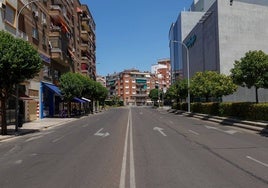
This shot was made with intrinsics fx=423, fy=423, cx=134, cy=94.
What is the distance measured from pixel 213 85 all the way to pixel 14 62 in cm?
2588

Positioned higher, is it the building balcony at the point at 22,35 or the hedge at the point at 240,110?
the building balcony at the point at 22,35

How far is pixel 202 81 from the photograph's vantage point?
4825 centimetres

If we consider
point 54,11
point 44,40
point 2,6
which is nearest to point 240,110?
point 2,6

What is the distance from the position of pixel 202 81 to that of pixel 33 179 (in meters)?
40.4

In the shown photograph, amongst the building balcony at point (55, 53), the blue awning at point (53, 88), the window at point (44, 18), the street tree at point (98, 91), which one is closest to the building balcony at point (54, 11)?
the window at point (44, 18)

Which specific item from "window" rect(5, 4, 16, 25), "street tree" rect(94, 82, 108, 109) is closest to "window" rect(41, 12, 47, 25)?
"window" rect(5, 4, 16, 25)

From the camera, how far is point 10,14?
3709cm

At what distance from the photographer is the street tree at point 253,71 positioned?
1083 inches

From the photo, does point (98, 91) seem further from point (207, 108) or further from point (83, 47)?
point (207, 108)

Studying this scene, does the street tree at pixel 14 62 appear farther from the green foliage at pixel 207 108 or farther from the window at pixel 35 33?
the window at pixel 35 33

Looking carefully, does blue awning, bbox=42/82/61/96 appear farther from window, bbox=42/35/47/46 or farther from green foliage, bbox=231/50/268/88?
green foliage, bbox=231/50/268/88

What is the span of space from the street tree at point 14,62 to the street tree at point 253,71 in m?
13.4

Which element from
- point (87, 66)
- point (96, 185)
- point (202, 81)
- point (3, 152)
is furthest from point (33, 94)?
point (87, 66)

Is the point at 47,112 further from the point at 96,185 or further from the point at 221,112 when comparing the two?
the point at 96,185
